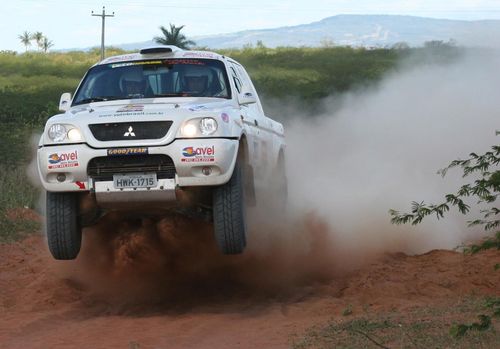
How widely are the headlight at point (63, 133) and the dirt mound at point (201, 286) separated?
131 cm

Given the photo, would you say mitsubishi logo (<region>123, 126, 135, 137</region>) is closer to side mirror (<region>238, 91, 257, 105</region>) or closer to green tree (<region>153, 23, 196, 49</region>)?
side mirror (<region>238, 91, 257, 105</region>)

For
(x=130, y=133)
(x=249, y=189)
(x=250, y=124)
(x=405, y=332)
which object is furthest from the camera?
(x=250, y=124)

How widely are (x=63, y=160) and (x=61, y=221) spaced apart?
59 centimetres

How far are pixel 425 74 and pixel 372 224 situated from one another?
26.0 feet

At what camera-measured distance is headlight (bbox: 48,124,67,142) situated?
7.62 meters

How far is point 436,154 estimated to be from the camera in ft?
49.6

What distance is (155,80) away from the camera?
8852mm

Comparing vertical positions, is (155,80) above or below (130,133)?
above

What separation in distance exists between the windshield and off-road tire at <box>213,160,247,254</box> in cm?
135

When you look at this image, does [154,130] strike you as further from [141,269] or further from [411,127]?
[411,127]

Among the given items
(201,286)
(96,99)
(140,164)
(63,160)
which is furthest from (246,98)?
A: (201,286)

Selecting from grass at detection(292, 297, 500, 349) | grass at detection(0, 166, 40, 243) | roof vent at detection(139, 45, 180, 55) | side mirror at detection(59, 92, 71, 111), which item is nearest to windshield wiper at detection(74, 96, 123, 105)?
side mirror at detection(59, 92, 71, 111)

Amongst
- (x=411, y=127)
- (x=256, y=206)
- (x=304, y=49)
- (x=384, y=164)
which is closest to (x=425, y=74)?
(x=411, y=127)

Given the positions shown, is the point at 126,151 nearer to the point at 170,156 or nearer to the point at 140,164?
the point at 140,164
